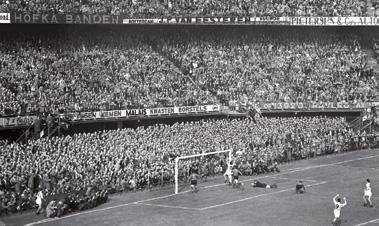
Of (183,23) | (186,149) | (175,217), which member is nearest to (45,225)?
(175,217)

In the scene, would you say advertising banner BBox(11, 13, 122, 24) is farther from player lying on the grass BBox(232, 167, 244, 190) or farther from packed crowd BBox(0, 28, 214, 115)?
player lying on the grass BBox(232, 167, 244, 190)

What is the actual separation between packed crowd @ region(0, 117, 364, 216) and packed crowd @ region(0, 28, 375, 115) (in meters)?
4.61

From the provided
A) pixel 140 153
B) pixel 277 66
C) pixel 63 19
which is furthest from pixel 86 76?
pixel 277 66

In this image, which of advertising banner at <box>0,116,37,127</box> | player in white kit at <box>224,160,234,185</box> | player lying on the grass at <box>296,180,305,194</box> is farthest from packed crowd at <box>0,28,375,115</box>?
player lying on the grass at <box>296,180,305,194</box>

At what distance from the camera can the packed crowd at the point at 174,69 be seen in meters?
46.0

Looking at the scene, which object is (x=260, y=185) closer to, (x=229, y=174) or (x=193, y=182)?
(x=229, y=174)

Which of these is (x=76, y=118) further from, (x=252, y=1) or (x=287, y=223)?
(x=252, y=1)

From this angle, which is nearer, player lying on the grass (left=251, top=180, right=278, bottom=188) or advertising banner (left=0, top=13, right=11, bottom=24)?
player lying on the grass (left=251, top=180, right=278, bottom=188)

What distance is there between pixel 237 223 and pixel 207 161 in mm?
12121

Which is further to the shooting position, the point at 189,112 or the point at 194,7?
the point at 194,7

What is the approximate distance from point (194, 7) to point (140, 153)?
23.4m

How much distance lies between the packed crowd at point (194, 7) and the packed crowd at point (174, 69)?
6.79ft

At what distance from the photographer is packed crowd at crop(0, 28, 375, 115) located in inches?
1812

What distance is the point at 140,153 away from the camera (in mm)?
39406
